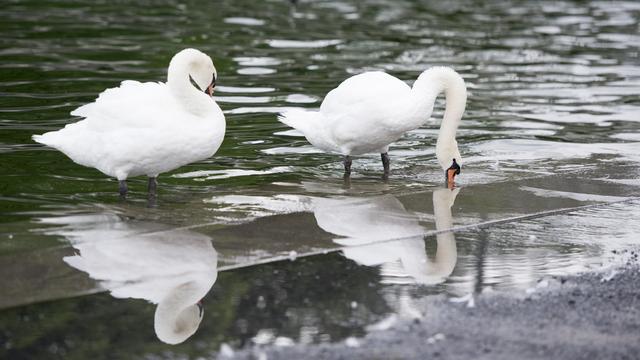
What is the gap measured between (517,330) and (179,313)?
1.85 meters

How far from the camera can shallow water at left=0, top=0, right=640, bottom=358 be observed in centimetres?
645

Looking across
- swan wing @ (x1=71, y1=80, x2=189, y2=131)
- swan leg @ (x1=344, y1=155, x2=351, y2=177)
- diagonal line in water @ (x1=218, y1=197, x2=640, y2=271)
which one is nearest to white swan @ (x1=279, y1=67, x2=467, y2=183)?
swan leg @ (x1=344, y1=155, x2=351, y2=177)

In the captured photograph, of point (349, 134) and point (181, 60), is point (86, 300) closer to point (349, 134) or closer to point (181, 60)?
point (181, 60)

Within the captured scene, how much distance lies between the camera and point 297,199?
966 cm

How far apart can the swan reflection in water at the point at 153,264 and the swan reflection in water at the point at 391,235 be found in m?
1.02

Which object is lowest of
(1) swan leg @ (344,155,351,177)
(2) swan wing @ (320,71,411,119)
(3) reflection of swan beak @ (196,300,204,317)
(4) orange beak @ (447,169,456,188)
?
(1) swan leg @ (344,155,351,177)

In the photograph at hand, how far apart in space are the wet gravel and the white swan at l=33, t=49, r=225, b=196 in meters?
3.08

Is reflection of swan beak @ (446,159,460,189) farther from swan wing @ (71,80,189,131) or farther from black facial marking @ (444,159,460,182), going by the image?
swan wing @ (71,80,189,131)

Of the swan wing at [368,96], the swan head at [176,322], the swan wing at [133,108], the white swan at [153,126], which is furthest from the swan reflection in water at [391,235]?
the swan wing at [133,108]

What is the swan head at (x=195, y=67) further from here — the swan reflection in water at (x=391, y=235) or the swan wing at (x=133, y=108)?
the swan reflection in water at (x=391, y=235)

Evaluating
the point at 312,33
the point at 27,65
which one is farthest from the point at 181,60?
the point at 312,33

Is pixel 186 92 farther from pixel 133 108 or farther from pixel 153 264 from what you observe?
pixel 153 264

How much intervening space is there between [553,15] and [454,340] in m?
21.8

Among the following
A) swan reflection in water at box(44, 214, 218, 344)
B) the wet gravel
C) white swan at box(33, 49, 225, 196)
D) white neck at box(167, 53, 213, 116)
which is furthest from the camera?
white neck at box(167, 53, 213, 116)
